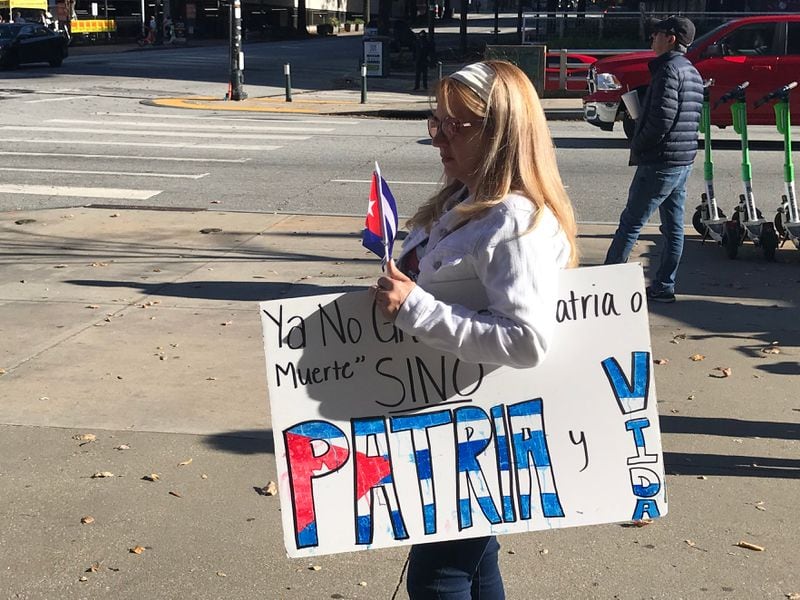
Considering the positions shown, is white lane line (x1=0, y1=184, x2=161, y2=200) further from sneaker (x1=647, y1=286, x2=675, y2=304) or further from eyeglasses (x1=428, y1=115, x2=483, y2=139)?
eyeglasses (x1=428, y1=115, x2=483, y2=139)

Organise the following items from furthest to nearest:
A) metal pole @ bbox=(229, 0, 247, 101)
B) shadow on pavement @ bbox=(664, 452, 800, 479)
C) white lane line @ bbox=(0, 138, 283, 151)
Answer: metal pole @ bbox=(229, 0, 247, 101) → white lane line @ bbox=(0, 138, 283, 151) → shadow on pavement @ bbox=(664, 452, 800, 479)

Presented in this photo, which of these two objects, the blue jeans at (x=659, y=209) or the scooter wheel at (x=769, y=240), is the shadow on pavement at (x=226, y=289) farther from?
the scooter wheel at (x=769, y=240)

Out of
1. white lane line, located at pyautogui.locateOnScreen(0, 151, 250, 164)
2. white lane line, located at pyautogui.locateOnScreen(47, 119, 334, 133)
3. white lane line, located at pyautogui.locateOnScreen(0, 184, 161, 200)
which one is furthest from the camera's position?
white lane line, located at pyautogui.locateOnScreen(47, 119, 334, 133)

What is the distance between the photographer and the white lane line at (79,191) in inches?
496

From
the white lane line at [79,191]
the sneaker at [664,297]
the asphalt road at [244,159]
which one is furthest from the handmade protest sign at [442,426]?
the white lane line at [79,191]

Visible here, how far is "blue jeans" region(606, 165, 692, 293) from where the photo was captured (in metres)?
7.28

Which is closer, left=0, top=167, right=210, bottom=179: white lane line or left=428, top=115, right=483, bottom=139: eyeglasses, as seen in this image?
left=428, top=115, right=483, bottom=139: eyeglasses

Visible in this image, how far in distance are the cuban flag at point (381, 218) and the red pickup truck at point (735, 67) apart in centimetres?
1432

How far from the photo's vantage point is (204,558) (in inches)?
154

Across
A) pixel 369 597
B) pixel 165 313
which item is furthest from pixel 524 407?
pixel 165 313

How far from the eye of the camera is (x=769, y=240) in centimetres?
886

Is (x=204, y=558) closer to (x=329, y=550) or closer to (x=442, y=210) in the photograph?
(x=329, y=550)

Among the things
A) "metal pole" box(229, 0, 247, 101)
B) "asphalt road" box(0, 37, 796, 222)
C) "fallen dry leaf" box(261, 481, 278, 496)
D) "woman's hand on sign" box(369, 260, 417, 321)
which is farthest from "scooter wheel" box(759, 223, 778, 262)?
"metal pole" box(229, 0, 247, 101)

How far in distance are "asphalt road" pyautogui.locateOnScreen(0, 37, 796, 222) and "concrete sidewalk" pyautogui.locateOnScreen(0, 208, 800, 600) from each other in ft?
11.5
